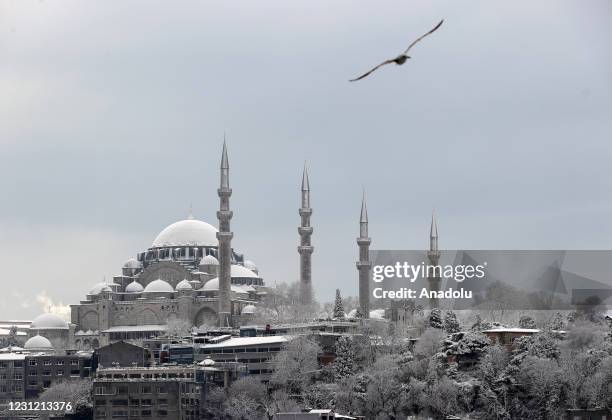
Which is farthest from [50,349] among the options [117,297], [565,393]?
[565,393]

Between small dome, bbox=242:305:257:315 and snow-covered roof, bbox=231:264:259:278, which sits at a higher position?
snow-covered roof, bbox=231:264:259:278

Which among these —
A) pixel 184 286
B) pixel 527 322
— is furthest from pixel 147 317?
pixel 527 322

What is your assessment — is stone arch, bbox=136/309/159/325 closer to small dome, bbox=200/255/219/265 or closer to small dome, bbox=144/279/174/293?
small dome, bbox=144/279/174/293

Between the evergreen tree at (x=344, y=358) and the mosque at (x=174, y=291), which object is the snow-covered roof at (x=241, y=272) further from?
the evergreen tree at (x=344, y=358)

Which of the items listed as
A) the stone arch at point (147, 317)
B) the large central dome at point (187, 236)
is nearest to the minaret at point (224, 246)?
the stone arch at point (147, 317)

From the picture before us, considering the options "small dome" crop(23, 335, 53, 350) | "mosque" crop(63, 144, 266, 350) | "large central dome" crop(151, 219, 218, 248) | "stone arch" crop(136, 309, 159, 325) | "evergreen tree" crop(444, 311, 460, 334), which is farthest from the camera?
"large central dome" crop(151, 219, 218, 248)

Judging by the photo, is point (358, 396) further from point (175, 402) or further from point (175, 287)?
point (175, 287)

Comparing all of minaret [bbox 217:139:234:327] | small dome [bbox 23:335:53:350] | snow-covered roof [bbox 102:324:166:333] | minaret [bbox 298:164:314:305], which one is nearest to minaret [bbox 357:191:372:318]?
minaret [bbox 298:164:314:305]

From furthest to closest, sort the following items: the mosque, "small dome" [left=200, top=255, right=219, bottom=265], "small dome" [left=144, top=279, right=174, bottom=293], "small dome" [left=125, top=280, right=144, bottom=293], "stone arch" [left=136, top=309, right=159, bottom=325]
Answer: "small dome" [left=200, top=255, right=219, bottom=265] < "small dome" [left=125, top=280, right=144, bottom=293] < "small dome" [left=144, top=279, right=174, bottom=293] < "stone arch" [left=136, top=309, right=159, bottom=325] < the mosque

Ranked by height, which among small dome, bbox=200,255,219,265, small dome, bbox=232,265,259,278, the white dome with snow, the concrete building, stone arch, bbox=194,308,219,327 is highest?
small dome, bbox=200,255,219,265
